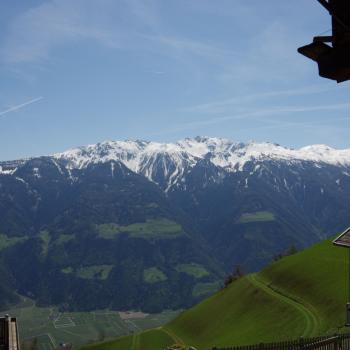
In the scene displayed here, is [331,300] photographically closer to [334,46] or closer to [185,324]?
[185,324]

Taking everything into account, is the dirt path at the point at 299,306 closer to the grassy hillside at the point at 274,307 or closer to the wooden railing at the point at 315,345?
the grassy hillside at the point at 274,307

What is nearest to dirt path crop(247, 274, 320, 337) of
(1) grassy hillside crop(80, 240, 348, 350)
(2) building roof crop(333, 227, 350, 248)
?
(1) grassy hillside crop(80, 240, 348, 350)

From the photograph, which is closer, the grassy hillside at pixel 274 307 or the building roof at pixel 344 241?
the building roof at pixel 344 241

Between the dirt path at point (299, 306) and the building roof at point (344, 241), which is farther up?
the building roof at point (344, 241)

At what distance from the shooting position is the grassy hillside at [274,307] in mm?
95312

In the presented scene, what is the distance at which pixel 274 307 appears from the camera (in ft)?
367

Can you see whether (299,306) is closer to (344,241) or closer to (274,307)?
(274,307)

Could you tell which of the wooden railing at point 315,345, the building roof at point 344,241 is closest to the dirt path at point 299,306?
the wooden railing at point 315,345

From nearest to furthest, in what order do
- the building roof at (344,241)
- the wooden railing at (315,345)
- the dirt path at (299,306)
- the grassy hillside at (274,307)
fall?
the wooden railing at (315,345) < the building roof at (344,241) < the dirt path at (299,306) < the grassy hillside at (274,307)

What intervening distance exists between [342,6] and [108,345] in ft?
484

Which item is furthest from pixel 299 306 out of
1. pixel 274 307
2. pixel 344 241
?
pixel 344 241

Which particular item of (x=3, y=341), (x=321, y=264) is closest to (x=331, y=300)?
(x=321, y=264)

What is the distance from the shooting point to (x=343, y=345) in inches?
1355

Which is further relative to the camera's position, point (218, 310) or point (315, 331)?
point (218, 310)
